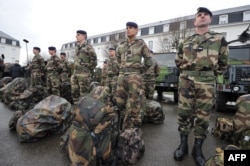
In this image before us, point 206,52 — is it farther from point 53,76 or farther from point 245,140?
point 53,76

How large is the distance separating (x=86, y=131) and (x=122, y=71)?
1544 millimetres

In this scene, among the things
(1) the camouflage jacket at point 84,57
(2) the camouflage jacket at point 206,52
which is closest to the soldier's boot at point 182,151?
(2) the camouflage jacket at point 206,52

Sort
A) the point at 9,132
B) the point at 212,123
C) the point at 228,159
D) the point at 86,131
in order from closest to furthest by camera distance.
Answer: the point at 228,159 < the point at 86,131 < the point at 9,132 < the point at 212,123

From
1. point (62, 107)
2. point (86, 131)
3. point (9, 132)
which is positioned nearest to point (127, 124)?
point (62, 107)

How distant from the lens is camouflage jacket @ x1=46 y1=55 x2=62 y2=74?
22.7ft

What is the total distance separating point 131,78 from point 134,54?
1.33 feet

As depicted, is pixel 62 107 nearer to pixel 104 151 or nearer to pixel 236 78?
pixel 104 151

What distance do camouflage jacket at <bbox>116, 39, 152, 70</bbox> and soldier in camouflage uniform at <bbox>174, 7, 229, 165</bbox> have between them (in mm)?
835

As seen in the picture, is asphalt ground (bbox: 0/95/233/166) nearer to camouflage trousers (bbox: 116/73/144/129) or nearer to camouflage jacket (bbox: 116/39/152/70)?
camouflage trousers (bbox: 116/73/144/129)

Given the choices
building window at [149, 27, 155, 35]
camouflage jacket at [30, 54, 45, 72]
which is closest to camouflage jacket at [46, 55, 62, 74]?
camouflage jacket at [30, 54, 45, 72]

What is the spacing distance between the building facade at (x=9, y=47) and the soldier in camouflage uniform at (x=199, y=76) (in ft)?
182

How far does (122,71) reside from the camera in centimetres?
349

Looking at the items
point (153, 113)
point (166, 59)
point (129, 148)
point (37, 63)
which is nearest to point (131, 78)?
point (129, 148)

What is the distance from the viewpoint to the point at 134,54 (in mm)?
3457
